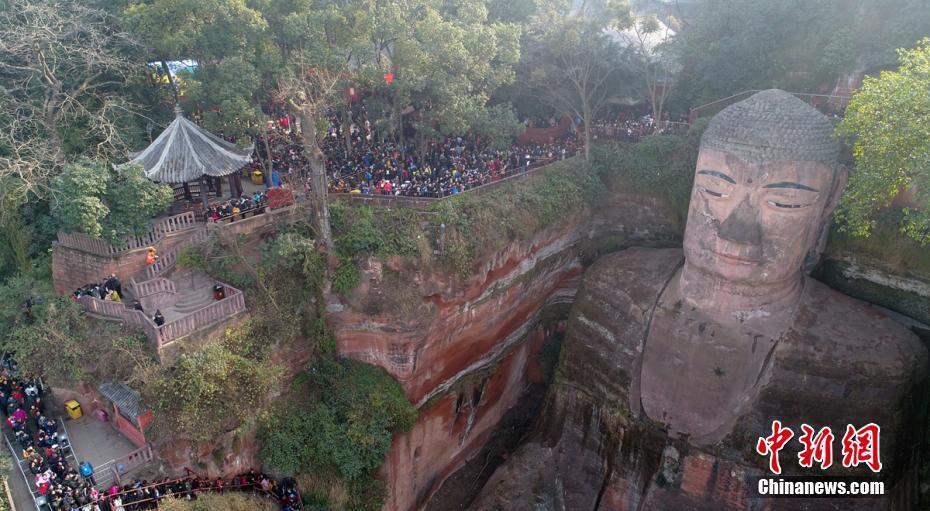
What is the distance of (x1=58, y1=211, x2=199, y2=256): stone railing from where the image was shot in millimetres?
19094

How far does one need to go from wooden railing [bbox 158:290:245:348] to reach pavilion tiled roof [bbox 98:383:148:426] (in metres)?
1.64

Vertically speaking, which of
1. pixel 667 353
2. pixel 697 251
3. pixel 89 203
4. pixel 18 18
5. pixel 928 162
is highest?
pixel 18 18

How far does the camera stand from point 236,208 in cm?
2105

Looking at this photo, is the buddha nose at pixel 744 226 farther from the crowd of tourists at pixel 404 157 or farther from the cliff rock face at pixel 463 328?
the crowd of tourists at pixel 404 157

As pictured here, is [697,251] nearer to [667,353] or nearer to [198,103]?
[667,353]

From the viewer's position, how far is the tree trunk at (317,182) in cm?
1856

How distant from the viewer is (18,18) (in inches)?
886

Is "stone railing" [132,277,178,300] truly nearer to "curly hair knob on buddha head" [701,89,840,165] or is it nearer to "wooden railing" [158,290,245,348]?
"wooden railing" [158,290,245,348]

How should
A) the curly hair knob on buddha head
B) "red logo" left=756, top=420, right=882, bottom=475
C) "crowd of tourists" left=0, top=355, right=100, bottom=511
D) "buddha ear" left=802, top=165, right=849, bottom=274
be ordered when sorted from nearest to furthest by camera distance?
"crowd of tourists" left=0, top=355, right=100, bottom=511
the curly hair knob on buddha head
"red logo" left=756, top=420, right=882, bottom=475
"buddha ear" left=802, top=165, right=849, bottom=274

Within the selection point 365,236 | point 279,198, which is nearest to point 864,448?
point 365,236

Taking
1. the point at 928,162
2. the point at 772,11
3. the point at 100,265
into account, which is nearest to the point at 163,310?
the point at 100,265

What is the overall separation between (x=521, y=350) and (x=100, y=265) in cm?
1539

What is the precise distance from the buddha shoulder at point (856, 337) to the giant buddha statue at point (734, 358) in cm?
4

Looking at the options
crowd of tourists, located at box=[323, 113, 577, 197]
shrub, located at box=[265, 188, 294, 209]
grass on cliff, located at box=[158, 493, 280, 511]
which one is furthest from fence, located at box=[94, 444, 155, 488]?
crowd of tourists, located at box=[323, 113, 577, 197]
